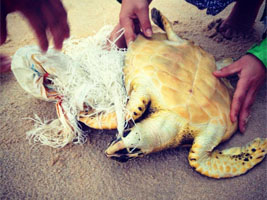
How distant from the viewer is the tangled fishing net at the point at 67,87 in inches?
40.3

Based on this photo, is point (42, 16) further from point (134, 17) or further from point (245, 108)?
point (245, 108)

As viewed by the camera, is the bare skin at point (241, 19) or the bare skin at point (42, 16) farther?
the bare skin at point (241, 19)

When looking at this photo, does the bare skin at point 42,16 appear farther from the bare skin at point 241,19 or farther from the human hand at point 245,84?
the bare skin at point 241,19

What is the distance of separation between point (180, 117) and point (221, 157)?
0.28 m

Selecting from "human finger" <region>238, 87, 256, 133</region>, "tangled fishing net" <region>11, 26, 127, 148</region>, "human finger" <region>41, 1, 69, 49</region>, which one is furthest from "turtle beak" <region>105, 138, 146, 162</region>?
"human finger" <region>238, 87, 256, 133</region>

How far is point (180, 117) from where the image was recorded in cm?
98

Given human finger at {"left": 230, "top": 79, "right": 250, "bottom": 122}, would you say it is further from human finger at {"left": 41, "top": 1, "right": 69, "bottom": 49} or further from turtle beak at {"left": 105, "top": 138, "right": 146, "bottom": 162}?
human finger at {"left": 41, "top": 1, "right": 69, "bottom": 49}

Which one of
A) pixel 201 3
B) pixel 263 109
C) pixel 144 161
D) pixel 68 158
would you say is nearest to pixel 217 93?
pixel 263 109

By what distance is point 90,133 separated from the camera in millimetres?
1073

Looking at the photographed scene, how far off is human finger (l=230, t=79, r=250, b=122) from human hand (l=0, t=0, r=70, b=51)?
0.87 metres

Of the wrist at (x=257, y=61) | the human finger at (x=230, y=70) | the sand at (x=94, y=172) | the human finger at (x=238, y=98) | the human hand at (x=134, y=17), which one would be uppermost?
the human hand at (x=134, y=17)

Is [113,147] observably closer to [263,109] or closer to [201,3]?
[263,109]

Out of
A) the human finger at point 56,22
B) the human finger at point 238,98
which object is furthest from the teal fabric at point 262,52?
the human finger at point 56,22

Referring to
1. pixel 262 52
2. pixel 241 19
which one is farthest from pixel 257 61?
pixel 241 19
